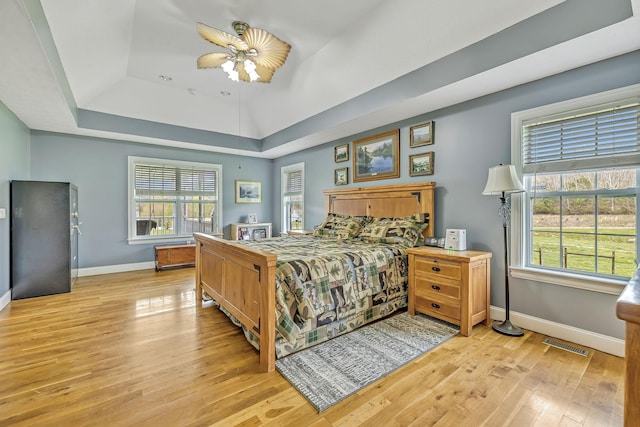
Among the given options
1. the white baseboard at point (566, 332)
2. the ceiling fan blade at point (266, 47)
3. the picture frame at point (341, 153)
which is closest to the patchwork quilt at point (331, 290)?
the white baseboard at point (566, 332)

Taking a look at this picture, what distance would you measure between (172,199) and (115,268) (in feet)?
5.20

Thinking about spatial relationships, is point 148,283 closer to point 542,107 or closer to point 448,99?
point 448,99

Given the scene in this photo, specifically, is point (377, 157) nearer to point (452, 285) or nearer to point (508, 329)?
point (452, 285)

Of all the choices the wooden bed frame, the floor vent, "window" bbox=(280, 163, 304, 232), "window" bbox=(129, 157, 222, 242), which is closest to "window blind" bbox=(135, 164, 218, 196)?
"window" bbox=(129, 157, 222, 242)

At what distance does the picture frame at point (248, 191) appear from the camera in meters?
6.65

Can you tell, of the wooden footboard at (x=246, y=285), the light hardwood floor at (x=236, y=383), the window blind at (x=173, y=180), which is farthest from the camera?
the window blind at (x=173, y=180)

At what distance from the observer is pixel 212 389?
194 centimetres

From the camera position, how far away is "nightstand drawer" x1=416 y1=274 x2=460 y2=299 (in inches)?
110

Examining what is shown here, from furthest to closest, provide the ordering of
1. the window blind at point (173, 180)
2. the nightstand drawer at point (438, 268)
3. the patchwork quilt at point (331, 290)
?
the window blind at point (173, 180), the nightstand drawer at point (438, 268), the patchwork quilt at point (331, 290)

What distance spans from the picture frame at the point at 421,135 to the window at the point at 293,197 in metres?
2.67

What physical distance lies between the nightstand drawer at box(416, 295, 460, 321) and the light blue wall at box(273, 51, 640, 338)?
634mm

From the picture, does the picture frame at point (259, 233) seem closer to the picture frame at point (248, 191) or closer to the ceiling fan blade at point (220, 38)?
the picture frame at point (248, 191)

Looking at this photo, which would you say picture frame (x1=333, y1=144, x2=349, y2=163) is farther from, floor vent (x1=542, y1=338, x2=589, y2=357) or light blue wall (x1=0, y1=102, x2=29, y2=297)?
light blue wall (x1=0, y1=102, x2=29, y2=297)

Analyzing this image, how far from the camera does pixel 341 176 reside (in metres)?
5.11
